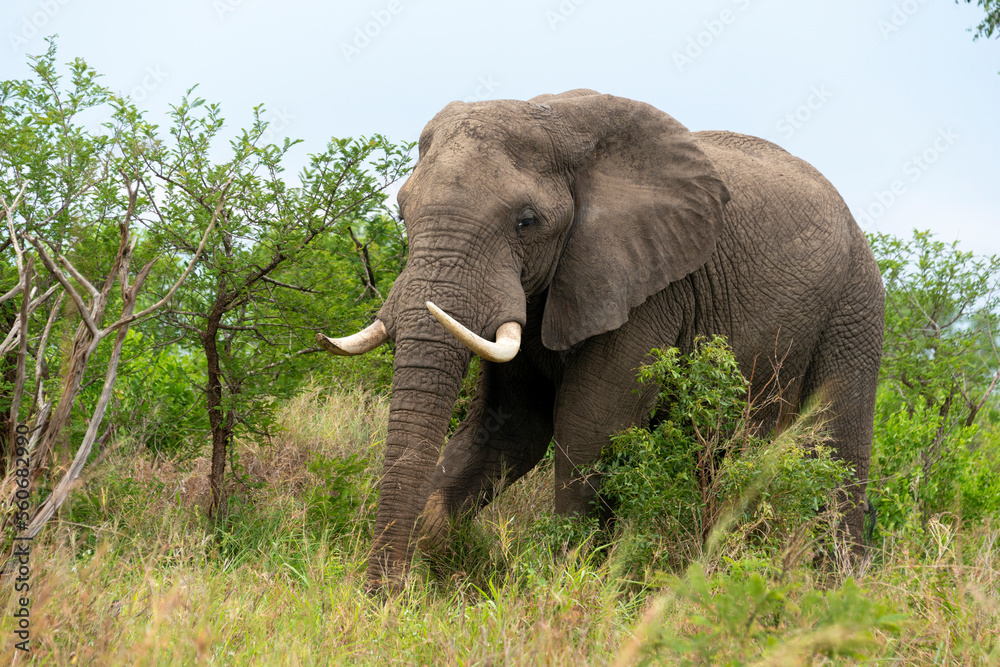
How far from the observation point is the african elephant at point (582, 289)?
16.9 feet

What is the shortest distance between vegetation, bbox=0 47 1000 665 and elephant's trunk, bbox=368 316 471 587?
0.26m

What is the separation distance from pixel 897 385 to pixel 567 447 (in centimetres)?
623

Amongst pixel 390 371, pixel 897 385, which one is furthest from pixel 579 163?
pixel 897 385

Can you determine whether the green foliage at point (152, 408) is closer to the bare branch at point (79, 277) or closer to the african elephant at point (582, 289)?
the african elephant at point (582, 289)

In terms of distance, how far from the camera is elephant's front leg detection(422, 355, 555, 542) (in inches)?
259

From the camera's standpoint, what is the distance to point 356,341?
17.2 feet

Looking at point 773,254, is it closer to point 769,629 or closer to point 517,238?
point 517,238

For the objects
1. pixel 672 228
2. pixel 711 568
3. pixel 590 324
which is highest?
pixel 672 228

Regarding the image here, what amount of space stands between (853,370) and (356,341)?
12.7ft

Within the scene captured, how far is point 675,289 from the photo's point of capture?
6250 mm

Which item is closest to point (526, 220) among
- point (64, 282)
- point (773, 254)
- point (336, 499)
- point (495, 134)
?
point (495, 134)

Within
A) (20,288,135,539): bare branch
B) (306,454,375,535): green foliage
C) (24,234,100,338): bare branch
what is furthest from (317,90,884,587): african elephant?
(24,234,100,338): bare branch

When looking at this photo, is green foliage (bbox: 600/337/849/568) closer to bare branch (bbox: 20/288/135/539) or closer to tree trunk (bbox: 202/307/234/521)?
tree trunk (bbox: 202/307/234/521)

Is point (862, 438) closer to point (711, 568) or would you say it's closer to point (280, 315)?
point (711, 568)
